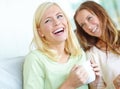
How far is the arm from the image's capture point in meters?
1.06

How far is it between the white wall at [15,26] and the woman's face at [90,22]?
35cm

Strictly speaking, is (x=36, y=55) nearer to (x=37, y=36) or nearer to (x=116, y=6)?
(x=37, y=36)

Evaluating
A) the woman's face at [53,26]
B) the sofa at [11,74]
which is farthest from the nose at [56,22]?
the sofa at [11,74]

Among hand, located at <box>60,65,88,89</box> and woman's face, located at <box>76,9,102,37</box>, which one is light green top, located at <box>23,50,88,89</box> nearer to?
hand, located at <box>60,65,88,89</box>

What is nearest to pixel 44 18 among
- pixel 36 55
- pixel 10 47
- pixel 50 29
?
pixel 50 29

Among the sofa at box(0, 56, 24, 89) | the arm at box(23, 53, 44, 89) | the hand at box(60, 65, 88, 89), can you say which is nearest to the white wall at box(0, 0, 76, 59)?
the sofa at box(0, 56, 24, 89)

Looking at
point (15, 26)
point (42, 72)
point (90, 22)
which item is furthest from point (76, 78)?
point (15, 26)

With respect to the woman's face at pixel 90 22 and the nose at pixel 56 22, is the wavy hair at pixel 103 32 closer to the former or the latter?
the woman's face at pixel 90 22

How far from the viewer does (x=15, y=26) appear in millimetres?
1484

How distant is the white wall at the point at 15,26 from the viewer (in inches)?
56.6

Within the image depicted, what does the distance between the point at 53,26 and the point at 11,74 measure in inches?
11.1

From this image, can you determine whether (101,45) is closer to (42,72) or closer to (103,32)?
(103,32)

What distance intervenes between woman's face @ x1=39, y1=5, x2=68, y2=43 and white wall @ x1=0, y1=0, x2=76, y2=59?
0.35 metres

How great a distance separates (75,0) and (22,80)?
0.78m
